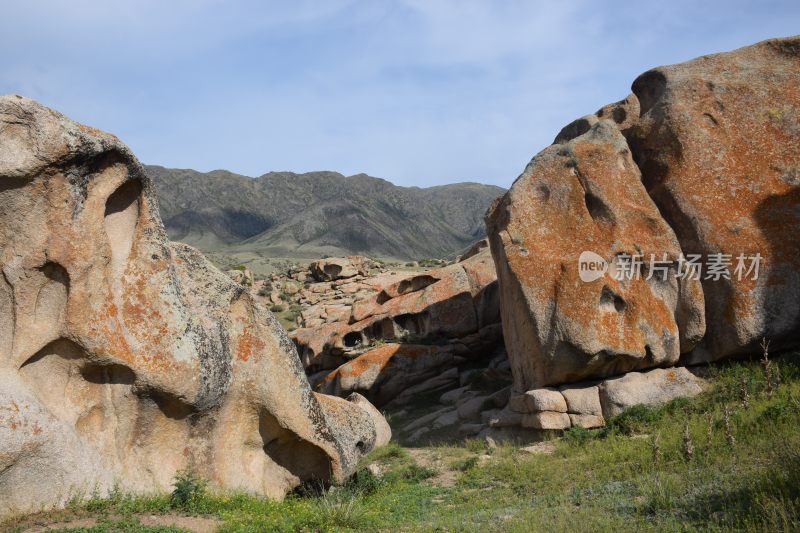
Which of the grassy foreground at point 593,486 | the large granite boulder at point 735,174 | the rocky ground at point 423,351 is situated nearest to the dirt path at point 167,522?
the grassy foreground at point 593,486

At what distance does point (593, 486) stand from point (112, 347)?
6.83 metres

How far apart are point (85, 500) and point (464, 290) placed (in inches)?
613

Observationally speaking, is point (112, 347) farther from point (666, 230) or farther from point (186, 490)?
point (666, 230)

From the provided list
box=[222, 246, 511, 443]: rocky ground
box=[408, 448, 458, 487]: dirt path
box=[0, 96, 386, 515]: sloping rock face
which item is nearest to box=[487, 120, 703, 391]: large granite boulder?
box=[408, 448, 458, 487]: dirt path

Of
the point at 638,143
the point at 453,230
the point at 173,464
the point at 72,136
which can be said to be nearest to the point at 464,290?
the point at 638,143

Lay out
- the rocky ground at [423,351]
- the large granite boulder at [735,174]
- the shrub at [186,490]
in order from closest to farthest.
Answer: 1. the shrub at [186,490]
2. the large granite boulder at [735,174]
3. the rocky ground at [423,351]

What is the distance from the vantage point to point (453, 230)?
188m

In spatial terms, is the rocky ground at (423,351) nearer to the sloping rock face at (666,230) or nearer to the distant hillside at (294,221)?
the sloping rock face at (666,230)

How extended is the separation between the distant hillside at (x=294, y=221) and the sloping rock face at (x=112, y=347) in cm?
9796

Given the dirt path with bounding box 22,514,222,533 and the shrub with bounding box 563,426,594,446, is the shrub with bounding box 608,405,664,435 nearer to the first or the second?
the shrub with bounding box 563,426,594,446

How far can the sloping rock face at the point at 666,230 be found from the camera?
45.9ft

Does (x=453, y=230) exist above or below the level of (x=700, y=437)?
above

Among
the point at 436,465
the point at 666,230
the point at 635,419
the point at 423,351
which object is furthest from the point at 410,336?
the point at 635,419

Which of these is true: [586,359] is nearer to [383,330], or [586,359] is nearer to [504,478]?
[504,478]
